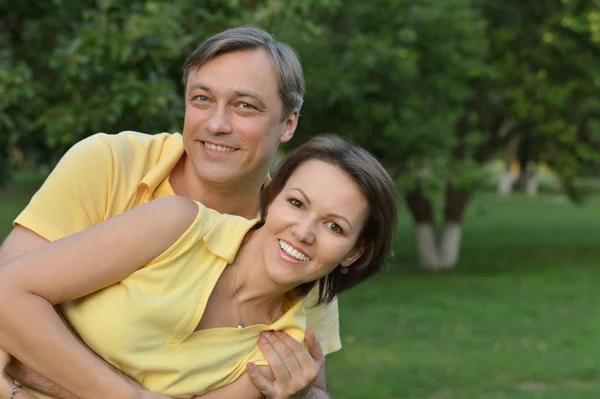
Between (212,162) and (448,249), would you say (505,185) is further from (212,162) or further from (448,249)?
(212,162)

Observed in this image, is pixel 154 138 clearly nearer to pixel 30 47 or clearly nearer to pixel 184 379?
pixel 184 379

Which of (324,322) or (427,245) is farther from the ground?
(324,322)

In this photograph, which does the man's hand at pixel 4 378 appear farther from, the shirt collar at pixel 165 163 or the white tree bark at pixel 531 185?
the white tree bark at pixel 531 185

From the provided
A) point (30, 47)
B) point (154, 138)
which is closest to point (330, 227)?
point (154, 138)

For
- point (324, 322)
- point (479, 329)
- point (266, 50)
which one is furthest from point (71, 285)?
Answer: point (479, 329)

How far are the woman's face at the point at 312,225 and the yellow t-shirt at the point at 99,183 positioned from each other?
0.42m

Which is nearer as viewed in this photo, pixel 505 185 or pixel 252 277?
pixel 252 277

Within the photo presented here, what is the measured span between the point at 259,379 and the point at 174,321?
330 millimetres

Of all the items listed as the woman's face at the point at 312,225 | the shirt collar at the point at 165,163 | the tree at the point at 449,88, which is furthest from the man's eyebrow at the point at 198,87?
the tree at the point at 449,88

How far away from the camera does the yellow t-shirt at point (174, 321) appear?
2.89 m

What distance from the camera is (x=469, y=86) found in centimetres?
2009

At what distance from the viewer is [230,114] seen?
341 centimetres

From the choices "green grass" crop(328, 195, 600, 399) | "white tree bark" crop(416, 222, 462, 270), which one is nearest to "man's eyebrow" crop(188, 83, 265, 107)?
"green grass" crop(328, 195, 600, 399)

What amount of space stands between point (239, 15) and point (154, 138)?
21.7 feet
